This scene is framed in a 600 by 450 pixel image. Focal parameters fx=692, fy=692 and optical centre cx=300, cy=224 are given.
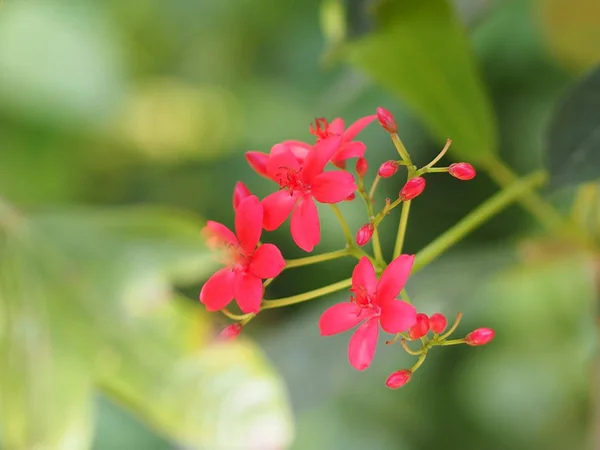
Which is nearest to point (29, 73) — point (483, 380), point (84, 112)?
point (84, 112)

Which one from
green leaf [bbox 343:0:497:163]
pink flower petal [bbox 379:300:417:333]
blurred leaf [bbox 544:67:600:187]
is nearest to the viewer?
pink flower petal [bbox 379:300:417:333]

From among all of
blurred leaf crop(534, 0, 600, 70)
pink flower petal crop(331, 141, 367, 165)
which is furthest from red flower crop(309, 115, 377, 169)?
blurred leaf crop(534, 0, 600, 70)

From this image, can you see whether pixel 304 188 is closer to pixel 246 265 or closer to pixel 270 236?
pixel 246 265

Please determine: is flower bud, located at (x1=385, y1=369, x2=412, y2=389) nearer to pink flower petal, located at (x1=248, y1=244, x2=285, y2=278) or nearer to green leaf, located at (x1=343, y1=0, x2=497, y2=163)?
pink flower petal, located at (x1=248, y1=244, x2=285, y2=278)

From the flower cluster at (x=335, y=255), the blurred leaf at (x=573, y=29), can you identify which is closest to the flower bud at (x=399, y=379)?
the flower cluster at (x=335, y=255)

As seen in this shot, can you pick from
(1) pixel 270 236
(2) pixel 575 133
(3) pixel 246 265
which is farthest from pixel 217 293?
(1) pixel 270 236

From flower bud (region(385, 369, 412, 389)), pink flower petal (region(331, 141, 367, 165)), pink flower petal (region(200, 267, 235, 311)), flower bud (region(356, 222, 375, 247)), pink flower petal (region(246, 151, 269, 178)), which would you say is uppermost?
pink flower petal (region(246, 151, 269, 178))

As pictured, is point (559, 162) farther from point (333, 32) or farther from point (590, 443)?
point (590, 443)

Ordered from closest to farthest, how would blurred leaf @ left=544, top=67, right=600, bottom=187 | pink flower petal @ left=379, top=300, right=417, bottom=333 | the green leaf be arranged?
pink flower petal @ left=379, top=300, right=417, bottom=333, blurred leaf @ left=544, top=67, right=600, bottom=187, the green leaf
